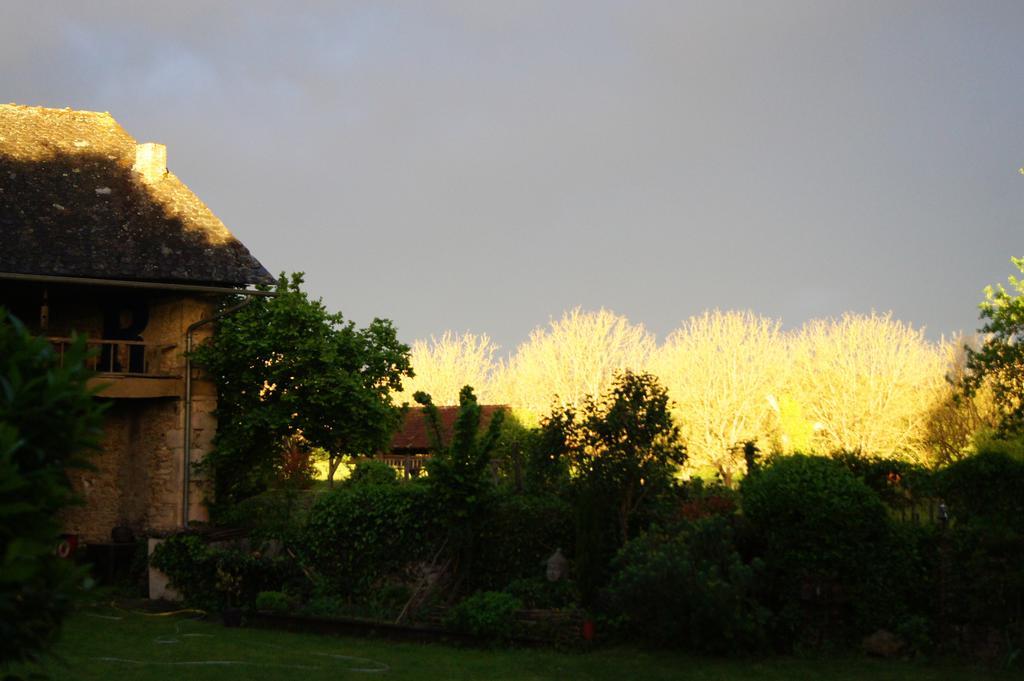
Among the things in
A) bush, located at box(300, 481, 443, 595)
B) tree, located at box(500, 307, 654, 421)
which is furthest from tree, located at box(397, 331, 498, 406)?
bush, located at box(300, 481, 443, 595)

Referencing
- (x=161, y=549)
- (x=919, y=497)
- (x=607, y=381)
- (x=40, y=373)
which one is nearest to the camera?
(x=40, y=373)

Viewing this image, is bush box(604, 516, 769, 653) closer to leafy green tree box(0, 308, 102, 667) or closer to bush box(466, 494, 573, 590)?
bush box(466, 494, 573, 590)

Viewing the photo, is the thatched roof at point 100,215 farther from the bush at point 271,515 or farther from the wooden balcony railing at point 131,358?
the bush at point 271,515

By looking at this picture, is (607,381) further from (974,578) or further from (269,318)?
(974,578)

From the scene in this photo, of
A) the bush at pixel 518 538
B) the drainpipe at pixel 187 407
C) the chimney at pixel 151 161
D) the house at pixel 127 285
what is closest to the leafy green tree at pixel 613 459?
the bush at pixel 518 538

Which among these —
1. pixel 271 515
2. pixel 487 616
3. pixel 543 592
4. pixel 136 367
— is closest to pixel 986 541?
pixel 543 592

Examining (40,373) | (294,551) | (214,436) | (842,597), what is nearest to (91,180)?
(214,436)

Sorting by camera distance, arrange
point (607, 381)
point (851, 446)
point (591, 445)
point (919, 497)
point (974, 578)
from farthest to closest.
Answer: point (607, 381) < point (851, 446) < point (591, 445) < point (919, 497) < point (974, 578)

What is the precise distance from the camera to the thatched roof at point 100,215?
835 inches

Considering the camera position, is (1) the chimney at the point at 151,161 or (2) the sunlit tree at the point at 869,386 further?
(2) the sunlit tree at the point at 869,386

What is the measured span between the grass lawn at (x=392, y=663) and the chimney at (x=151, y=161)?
38.4 ft

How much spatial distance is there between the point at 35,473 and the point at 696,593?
9.02m

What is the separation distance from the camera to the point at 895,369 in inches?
1951

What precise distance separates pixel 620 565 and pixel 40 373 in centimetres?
975
